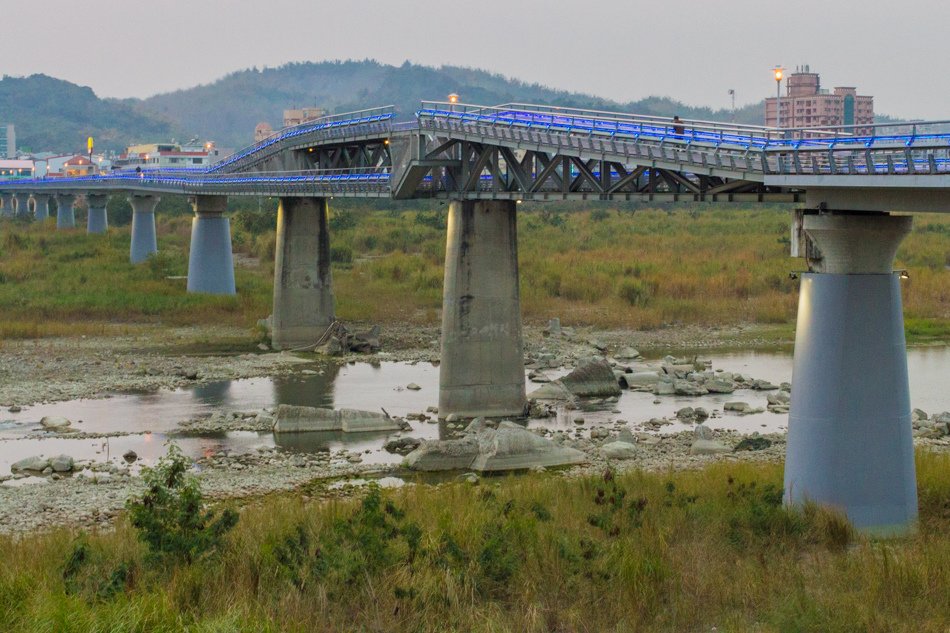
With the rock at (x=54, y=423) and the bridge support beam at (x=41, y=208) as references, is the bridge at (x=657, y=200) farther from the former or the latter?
the bridge support beam at (x=41, y=208)

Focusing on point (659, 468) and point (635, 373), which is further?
point (635, 373)

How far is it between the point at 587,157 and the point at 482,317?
8.82 m

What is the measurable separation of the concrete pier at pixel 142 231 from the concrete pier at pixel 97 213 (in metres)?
21.6

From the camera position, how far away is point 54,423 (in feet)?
134

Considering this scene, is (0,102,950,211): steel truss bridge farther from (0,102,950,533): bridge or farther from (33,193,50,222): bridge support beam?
(33,193,50,222): bridge support beam

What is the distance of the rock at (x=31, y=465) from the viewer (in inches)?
1355

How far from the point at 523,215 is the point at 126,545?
9735cm

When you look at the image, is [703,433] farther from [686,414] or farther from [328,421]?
[328,421]

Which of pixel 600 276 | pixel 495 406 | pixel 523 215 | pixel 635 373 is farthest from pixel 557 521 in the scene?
pixel 523 215

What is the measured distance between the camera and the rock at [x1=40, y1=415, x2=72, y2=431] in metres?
40.6

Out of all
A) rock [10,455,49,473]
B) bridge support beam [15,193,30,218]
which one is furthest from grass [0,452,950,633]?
bridge support beam [15,193,30,218]

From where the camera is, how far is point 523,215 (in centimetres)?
11744

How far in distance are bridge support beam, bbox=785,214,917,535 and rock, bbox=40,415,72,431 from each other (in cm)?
2316

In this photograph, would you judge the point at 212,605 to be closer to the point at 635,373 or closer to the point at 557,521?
the point at 557,521
